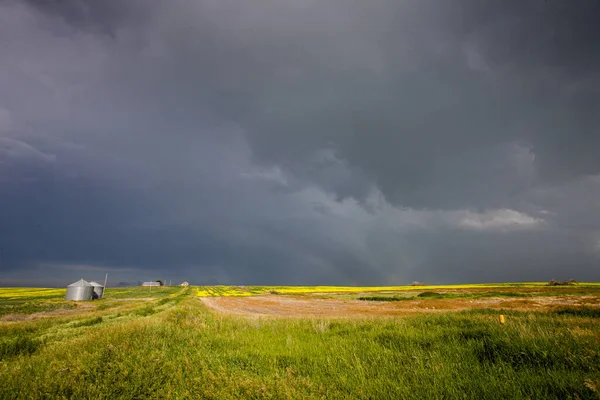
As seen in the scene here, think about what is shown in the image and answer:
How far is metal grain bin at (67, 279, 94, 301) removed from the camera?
5672cm

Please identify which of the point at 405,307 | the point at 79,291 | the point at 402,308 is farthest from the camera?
the point at 79,291

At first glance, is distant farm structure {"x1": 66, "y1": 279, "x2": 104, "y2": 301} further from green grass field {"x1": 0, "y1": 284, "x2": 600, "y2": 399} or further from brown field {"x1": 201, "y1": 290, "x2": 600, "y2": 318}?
green grass field {"x1": 0, "y1": 284, "x2": 600, "y2": 399}

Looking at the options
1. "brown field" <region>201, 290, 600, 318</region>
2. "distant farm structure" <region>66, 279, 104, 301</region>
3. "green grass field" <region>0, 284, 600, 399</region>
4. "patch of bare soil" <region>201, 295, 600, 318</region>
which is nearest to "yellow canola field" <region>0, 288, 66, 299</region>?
"distant farm structure" <region>66, 279, 104, 301</region>

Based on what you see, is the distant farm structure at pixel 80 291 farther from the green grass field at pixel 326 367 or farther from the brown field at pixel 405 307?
the green grass field at pixel 326 367

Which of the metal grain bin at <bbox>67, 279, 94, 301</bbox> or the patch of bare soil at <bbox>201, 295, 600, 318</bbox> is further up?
the metal grain bin at <bbox>67, 279, 94, 301</bbox>

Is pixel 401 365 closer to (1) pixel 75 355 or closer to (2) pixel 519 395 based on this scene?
(2) pixel 519 395

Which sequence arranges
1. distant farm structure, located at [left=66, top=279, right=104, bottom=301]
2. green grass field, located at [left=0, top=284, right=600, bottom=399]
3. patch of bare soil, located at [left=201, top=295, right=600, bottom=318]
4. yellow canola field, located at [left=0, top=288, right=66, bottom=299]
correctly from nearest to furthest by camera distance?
green grass field, located at [left=0, top=284, right=600, bottom=399]
patch of bare soil, located at [left=201, top=295, right=600, bottom=318]
distant farm structure, located at [left=66, top=279, right=104, bottom=301]
yellow canola field, located at [left=0, top=288, right=66, bottom=299]

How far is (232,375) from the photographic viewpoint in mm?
5969

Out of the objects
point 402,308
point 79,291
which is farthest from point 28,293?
point 402,308

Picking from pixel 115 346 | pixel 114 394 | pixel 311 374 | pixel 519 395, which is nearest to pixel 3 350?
pixel 115 346

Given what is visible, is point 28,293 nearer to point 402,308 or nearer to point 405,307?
point 402,308

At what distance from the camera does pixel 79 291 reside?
57344 millimetres

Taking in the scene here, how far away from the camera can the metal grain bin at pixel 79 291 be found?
56.7 meters

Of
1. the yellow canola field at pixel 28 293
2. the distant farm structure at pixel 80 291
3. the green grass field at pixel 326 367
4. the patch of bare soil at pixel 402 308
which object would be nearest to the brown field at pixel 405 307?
the patch of bare soil at pixel 402 308
